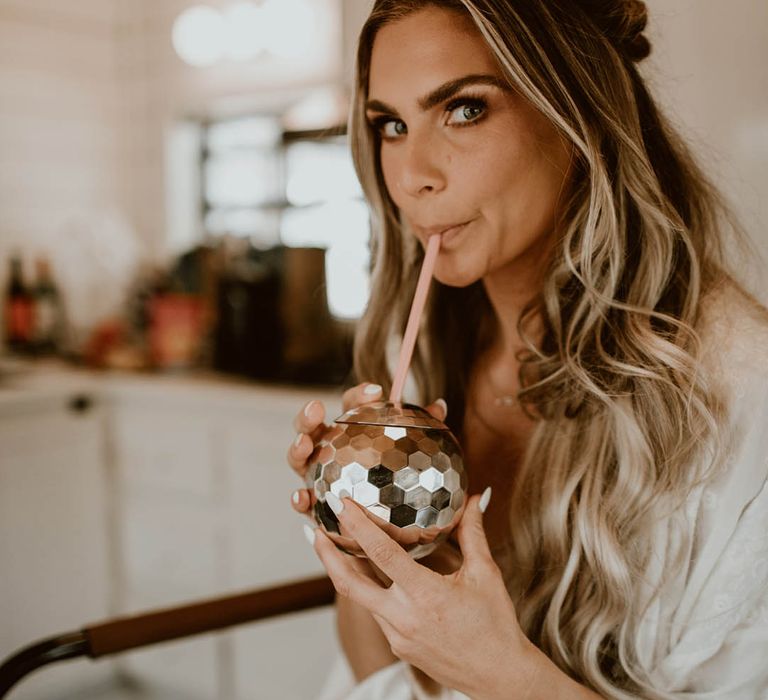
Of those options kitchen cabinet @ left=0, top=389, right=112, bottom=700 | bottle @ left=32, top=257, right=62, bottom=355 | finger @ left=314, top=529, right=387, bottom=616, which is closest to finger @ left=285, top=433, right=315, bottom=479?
finger @ left=314, top=529, right=387, bottom=616

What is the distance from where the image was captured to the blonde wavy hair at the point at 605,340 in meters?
0.91

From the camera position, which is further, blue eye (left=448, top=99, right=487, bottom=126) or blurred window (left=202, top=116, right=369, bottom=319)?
blurred window (left=202, top=116, right=369, bottom=319)

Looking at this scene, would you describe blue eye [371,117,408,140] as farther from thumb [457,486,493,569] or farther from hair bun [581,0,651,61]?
thumb [457,486,493,569]

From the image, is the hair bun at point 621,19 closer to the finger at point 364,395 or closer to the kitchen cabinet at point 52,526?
the finger at point 364,395

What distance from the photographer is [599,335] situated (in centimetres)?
99

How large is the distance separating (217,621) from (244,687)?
1095 mm

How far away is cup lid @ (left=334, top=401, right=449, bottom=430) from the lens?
80 centimetres

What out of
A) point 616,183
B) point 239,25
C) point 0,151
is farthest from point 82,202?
point 616,183

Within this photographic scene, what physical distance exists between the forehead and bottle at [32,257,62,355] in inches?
82.9

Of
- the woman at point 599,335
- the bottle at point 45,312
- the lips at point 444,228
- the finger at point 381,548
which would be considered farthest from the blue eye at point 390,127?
the bottle at point 45,312

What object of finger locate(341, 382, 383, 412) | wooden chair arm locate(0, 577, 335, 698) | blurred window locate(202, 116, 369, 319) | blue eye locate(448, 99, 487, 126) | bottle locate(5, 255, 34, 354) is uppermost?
blue eye locate(448, 99, 487, 126)

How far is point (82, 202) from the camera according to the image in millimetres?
3328

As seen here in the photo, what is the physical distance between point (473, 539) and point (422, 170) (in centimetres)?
39

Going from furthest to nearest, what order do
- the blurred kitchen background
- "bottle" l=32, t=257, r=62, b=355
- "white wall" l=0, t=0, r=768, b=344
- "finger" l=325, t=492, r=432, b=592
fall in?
"white wall" l=0, t=0, r=768, b=344 → "bottle" l=32, t=257, r=62, b=355 → the blurred kitchen background → "finger" l=325, t=492, r=432, b=592
